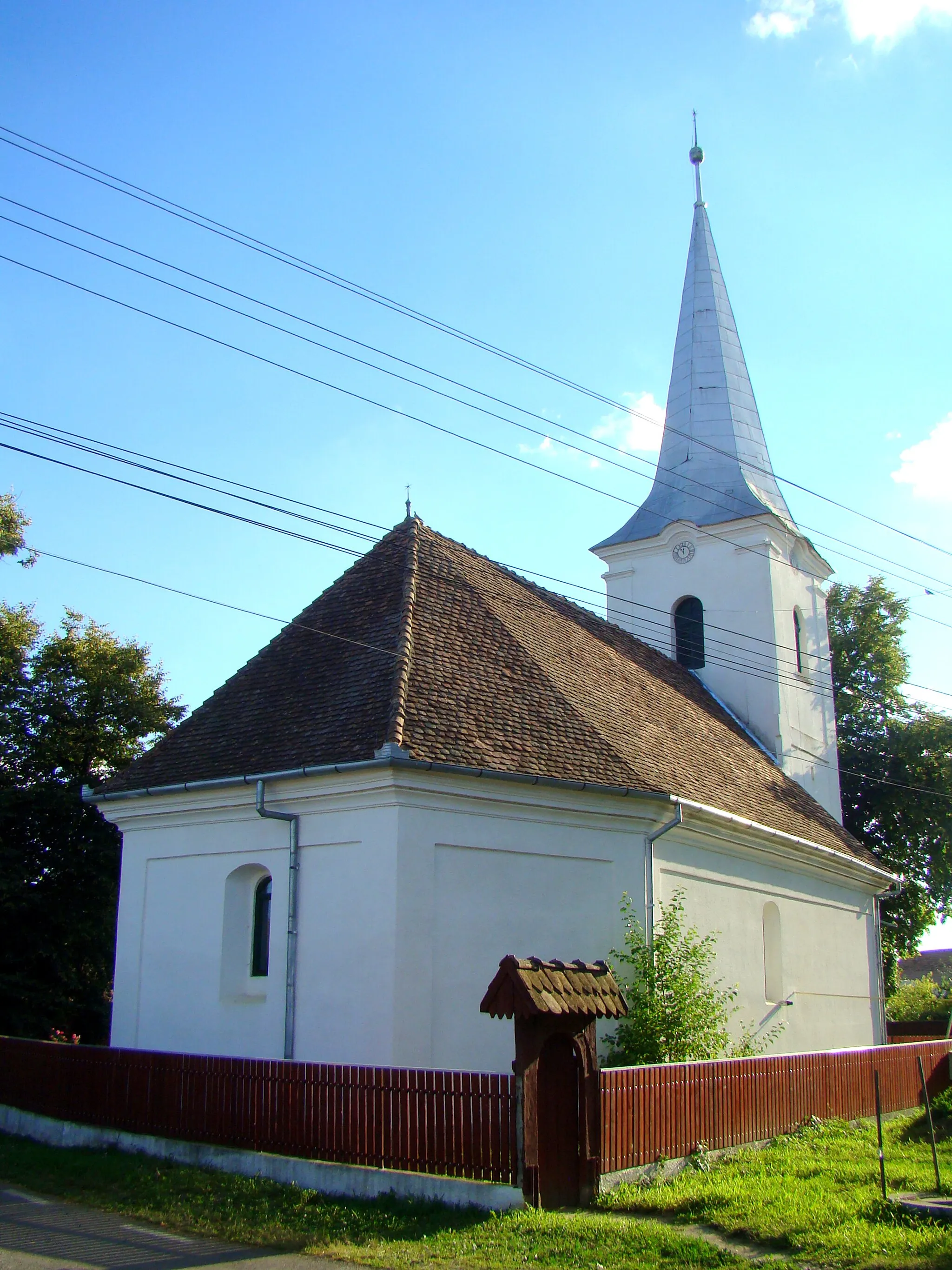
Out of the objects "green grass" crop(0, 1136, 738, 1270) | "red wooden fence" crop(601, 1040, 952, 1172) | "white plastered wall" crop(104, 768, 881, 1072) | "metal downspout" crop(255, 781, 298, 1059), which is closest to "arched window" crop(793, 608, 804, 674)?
"white plastered wall" crop(104, 768, 881, 1072)

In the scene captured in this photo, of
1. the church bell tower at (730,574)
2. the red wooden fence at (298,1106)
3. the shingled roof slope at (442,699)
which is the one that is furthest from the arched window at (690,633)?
the red wooden fence at (298,1106)

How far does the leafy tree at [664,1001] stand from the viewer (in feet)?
44.6

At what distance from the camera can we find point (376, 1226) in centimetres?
934

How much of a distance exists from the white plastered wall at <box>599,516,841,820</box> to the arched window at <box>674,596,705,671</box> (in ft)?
0.46

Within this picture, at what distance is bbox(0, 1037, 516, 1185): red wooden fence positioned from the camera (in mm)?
10141

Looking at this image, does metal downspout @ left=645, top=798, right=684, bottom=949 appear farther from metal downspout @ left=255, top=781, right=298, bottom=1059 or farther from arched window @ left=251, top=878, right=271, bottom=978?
arched window @ left=251, top=878, right=271, bottom=978

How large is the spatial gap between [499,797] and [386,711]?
1.76m

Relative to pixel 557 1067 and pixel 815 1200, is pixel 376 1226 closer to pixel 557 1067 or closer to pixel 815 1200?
pixel 557 1067

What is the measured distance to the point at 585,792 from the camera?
580 inches

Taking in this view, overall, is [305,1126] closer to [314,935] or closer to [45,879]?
[314,935]

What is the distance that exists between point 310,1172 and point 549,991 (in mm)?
2912

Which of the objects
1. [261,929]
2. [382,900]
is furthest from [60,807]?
[382,900]

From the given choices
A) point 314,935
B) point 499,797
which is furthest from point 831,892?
point 314,935

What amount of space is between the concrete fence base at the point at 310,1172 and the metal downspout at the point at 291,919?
5.97ft
